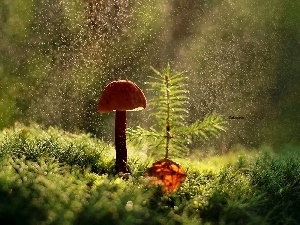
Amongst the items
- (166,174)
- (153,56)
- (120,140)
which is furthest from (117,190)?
(153,56)

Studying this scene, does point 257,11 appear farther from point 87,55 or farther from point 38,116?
point 38,116

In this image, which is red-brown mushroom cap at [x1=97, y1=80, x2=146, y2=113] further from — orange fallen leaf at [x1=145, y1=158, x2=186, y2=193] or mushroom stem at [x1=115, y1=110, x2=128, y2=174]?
orange fallen leaf at [x1=145, y1=158, x2=186, y2=193]

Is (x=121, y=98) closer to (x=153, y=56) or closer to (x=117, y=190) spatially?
(x=117, y=190)

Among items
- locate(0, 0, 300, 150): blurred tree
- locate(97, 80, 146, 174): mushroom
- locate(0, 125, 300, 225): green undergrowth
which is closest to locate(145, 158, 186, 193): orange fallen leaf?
locate(0, 125, 300, 225): green undergrowth

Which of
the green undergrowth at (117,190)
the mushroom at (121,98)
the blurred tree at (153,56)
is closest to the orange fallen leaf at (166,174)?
the green undergrowth at (117,190)

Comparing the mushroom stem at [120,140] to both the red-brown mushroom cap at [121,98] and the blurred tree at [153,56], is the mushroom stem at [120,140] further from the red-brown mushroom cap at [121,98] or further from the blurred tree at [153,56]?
the blurred tree at [153,56]

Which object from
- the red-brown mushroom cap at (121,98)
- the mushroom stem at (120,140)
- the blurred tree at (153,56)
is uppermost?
the blurred tree at (153,56)

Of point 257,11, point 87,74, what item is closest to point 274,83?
point 257,11
